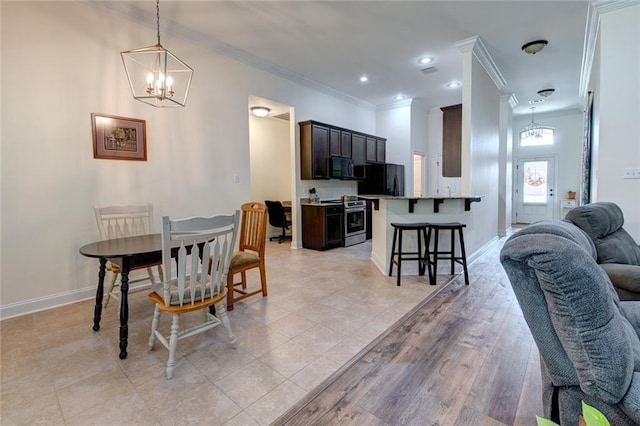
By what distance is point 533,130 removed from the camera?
848 cm

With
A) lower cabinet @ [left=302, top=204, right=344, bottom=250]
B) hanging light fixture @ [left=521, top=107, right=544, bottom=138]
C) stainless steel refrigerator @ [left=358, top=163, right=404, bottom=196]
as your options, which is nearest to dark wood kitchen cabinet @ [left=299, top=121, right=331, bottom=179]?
lower cabinet @ [left=302, top=204, right=344, bottom=250]

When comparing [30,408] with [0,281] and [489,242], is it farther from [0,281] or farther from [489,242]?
[489,242]

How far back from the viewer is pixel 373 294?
10.6 ft

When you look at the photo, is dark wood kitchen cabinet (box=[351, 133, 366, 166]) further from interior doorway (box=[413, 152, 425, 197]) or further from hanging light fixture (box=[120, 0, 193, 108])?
hanging light fixture (box=[120, 0, 193, 108])

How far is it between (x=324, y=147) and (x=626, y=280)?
462 centimetres

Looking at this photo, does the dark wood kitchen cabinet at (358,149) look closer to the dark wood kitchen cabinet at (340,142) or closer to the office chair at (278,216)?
the dark wood kitchen cabinet at (340,142)

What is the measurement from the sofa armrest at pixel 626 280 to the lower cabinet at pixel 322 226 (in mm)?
3897

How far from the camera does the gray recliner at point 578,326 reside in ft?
3.11

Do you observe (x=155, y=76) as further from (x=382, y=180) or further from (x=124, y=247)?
(x=382, y=180)

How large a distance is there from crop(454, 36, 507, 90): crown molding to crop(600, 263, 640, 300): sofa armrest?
11.0ft

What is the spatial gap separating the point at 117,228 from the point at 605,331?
348 cm

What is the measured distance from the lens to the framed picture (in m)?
3.15

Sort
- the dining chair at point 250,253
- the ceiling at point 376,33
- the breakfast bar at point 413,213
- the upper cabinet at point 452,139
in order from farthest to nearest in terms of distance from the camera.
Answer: the upper cabinet at point 452,139, the breakfast bar at point 413,213, the ceiling at point 376,33, the dining chair at point 250,253

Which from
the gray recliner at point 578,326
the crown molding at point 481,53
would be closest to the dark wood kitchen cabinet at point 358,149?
the crown molding at point 481,53
